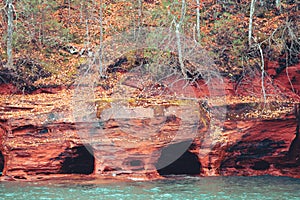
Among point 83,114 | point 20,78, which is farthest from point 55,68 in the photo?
point 83,114

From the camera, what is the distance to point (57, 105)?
545 inches

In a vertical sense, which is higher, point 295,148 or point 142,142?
point 142,142

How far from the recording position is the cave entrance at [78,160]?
13.0 meters

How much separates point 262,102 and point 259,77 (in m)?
1.51

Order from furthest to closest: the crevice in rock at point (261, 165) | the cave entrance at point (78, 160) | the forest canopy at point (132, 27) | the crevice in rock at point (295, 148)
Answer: the forest canopy at point (132, 27), the crevice in rock at point (261, 165), the crevice in rock at point (295, 148), the cave entrance at point (78, 160)

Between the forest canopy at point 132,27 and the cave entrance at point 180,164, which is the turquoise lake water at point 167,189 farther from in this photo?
the forest canopy at point 132,27

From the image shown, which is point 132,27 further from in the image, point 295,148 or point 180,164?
point 295,148

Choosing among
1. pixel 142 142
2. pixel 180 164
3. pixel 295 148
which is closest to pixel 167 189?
pixel 142 142

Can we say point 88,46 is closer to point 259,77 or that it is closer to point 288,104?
point 259,77

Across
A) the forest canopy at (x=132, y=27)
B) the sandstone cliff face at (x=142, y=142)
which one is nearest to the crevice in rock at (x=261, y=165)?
the sandstone cliff face at (x=142, y=142)

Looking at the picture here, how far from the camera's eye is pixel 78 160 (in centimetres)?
1361

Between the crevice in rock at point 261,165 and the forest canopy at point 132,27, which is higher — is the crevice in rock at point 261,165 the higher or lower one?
the lower one

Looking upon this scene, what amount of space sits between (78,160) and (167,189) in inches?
147

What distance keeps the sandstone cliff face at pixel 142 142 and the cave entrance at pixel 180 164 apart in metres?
0.05
